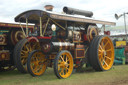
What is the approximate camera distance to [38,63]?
657cm

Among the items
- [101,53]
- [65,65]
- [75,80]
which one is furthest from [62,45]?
[101,53]

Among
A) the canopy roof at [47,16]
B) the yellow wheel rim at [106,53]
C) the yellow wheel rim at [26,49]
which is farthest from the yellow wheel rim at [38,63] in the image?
the yellow wheel rim at [106,53]

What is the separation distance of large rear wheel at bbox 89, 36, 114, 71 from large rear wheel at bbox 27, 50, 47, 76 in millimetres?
1801

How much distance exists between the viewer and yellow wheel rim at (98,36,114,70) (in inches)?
294

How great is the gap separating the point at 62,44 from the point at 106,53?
2.57 m

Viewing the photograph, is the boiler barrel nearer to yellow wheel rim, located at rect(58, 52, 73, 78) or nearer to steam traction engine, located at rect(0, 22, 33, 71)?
yellow wheel rim, located at rect(58, 52, 73, 78)

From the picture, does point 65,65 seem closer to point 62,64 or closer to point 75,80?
point 62,64

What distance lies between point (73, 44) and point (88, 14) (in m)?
1.83

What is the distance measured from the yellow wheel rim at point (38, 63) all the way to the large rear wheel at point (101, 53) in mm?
1792

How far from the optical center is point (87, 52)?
291 inches

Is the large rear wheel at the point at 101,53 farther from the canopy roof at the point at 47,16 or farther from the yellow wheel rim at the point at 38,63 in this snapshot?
the yellow wheel rim at the point at 38,63

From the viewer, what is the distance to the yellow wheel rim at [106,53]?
747cm

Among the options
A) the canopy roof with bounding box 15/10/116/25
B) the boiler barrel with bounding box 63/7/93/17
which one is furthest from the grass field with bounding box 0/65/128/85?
the boiler barrel with bounding box 63/7/93/17

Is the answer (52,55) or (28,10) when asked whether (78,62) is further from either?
(28,10)
